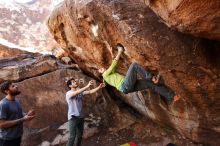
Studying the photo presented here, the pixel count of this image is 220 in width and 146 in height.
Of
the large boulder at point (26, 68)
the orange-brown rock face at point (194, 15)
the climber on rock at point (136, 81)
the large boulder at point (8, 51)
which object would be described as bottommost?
the climber on rock at point (136, 81)

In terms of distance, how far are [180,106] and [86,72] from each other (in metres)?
3.78

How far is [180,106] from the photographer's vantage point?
751cm

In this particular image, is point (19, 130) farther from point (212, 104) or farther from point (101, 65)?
point (212, 104)

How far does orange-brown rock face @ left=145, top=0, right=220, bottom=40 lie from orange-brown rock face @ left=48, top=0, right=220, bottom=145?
38.3 inches

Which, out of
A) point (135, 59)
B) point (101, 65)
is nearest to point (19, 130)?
point (135, 59)

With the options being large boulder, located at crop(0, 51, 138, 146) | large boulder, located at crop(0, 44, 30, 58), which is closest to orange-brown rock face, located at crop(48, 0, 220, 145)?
large boulder, located at crop(0, 51, 138, 146)

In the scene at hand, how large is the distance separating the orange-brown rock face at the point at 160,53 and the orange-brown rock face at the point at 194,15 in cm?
97

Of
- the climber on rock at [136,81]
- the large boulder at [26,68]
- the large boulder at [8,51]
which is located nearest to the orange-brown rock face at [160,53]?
the climber on rock at [136,81]

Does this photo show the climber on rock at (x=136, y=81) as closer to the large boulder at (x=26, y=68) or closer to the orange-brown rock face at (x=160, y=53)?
the orange-brown rock face at (x=160, y=53)

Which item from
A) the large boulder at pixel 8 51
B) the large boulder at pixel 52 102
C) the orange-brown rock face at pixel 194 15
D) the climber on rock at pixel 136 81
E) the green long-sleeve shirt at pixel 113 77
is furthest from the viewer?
the large boulder at pixel 8 51

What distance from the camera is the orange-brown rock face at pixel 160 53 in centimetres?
599

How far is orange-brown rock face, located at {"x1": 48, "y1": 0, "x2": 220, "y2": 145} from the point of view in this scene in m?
5.99

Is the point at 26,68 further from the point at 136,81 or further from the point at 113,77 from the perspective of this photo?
the point at 136,81

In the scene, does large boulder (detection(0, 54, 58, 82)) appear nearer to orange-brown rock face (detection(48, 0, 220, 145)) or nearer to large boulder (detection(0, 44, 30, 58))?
orange-brown rock face (detection(48, 0, 220, 145))
